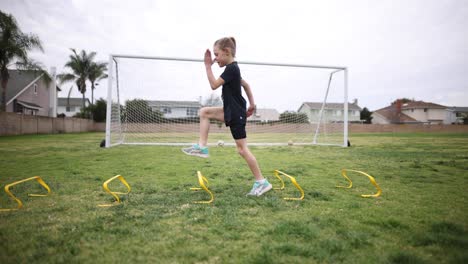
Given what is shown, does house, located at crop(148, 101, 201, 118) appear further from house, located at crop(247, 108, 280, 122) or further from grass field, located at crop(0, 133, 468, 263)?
grass field, located at crop(0, 133, 468, 263)

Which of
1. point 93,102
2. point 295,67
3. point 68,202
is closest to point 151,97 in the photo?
point 295,67

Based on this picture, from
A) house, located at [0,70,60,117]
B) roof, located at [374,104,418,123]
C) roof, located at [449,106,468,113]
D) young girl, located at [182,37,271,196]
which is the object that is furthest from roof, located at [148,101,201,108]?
roof, located at [449,106,468,113]

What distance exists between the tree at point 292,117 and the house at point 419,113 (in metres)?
59.9

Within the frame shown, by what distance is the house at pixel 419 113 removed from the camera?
64.2 m

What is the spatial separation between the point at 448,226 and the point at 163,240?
2.49 meters

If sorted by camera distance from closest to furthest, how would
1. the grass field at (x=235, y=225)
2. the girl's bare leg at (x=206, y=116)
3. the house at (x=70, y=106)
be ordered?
the grass field at (x=235, y=225) < the girl's bare leg at (x=206, y=116) < the house at (x=70, y=106)

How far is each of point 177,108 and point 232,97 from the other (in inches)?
393

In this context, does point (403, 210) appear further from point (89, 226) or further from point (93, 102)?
point (93, 102)

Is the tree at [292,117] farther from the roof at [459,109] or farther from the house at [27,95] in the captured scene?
the roof at [459,109]

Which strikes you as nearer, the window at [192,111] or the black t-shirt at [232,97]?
the black t-shirt at [232,97]

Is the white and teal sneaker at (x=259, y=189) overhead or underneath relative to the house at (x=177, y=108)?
underneath

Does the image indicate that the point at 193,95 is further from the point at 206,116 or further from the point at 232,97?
the point at 232,97

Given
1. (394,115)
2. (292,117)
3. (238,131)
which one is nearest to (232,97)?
(238,131)

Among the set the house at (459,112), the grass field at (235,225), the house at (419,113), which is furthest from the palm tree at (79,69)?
the house at (459,112)
